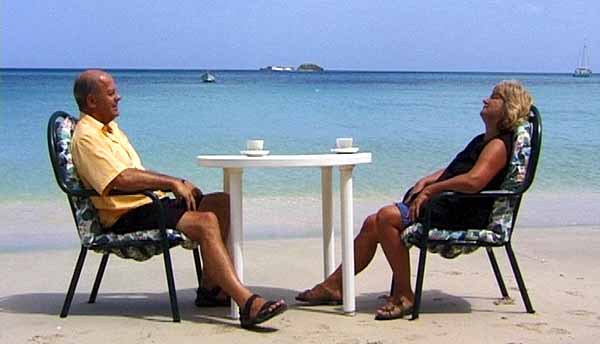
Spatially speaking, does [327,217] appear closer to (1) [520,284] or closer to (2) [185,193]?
(2) [185,193]

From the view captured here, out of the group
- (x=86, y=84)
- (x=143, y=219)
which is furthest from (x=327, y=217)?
(x=86, y=84)

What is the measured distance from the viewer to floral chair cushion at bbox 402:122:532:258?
14.2 feet

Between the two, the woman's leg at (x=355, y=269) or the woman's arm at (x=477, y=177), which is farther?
the woman's leg at (x=355, y=269)

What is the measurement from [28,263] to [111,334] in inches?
82.5

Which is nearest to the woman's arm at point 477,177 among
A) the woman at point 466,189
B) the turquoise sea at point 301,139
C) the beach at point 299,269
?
the woman at point 466,189

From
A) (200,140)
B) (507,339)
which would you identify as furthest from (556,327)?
(200,140)

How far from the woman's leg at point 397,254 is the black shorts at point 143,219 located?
870 millimetres

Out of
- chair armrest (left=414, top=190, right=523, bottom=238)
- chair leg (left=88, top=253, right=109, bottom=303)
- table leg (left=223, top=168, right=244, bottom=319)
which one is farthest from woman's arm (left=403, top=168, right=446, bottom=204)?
chair leg (left=88, top=253, right=109, bottom=303)

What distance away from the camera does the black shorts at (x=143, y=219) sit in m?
4.31

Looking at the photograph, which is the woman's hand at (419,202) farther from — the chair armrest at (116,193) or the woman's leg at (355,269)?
the chair armrest at (116,193)

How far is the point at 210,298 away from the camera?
465 cm

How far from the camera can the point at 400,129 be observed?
1998cm

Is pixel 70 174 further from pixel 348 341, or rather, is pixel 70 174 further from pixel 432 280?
pixel 432 280

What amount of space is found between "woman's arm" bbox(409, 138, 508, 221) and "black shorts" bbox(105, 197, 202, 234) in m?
1.01
